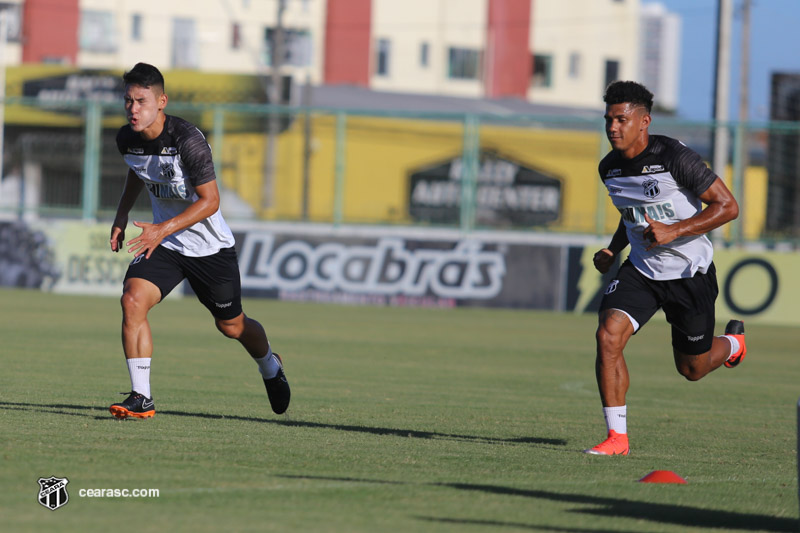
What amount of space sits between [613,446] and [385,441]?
1.36 m

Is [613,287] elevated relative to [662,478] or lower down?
elevated

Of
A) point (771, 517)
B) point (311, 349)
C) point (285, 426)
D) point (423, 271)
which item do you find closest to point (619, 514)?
point (771, 517)

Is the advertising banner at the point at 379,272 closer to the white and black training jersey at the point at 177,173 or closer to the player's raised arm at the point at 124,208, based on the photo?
the player's raised arm at the point at 124,208

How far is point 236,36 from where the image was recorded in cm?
5816

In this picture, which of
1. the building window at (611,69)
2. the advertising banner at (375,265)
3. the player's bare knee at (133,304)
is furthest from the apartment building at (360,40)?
the player's bare knee at (133,304)

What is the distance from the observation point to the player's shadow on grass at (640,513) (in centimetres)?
557

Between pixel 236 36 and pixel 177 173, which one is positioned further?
pixel 236 36

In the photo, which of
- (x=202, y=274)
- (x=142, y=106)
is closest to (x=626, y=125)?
(x=202, y=274)

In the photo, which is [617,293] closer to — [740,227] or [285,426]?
[285,426]

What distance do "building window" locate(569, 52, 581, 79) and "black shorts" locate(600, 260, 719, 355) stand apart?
197 ft

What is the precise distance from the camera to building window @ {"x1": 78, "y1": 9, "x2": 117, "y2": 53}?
53.6 metres

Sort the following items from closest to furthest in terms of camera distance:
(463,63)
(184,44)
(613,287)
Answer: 1. (613,287)
2. (184,44)
3. (463,63)

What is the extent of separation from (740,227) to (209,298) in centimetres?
1550

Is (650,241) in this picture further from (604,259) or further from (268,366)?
(268,366)
